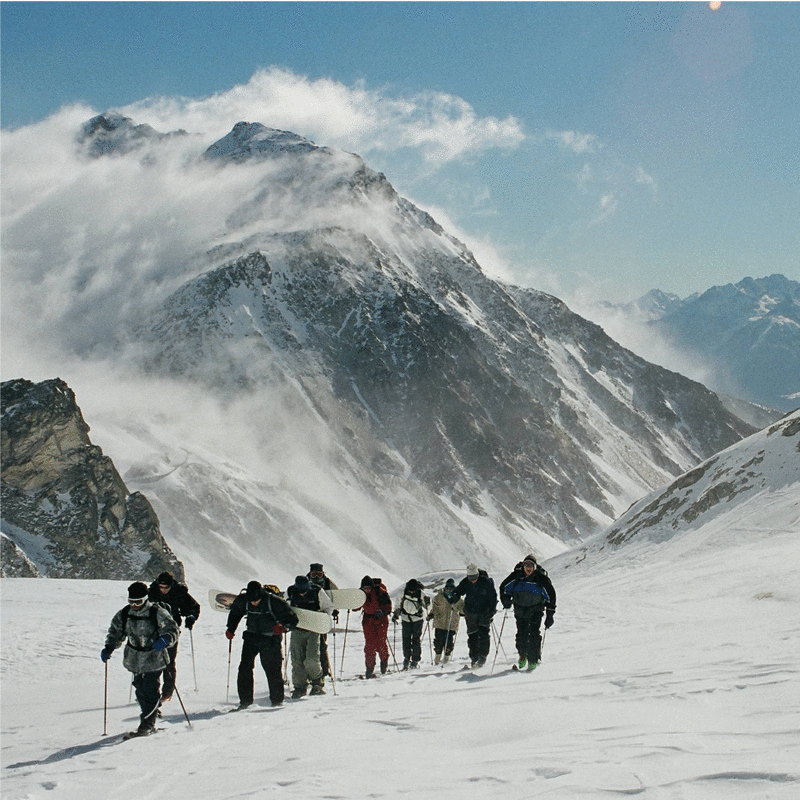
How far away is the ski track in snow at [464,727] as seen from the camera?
5301mm

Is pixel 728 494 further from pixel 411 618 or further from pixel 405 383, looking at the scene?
pixel 405 383

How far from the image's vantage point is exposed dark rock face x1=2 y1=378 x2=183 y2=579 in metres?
67.4

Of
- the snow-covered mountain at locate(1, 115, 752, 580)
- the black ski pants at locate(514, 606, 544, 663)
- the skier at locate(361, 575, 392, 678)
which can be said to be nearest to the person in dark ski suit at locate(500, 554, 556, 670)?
the black ski pants at locate(514, 606, 544, 663)

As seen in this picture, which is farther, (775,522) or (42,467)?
(42,467)

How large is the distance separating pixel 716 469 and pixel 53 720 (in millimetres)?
41349

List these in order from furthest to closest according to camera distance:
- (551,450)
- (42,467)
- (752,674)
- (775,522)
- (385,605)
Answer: (551,450) → (42,467) → (775,522) → (385,605) → (752,674)

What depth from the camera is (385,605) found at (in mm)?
14102

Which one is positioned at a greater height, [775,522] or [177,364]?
[177,364]

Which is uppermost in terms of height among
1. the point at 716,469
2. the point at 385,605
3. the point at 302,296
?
the point at 302,296

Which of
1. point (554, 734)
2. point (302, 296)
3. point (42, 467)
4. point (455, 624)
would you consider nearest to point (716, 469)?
point (455, 624)

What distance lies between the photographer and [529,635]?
12.1 meters

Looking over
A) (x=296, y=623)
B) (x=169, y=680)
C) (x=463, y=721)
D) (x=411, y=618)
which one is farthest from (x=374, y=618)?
(x=463, y=721)

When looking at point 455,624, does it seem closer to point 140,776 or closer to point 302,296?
point 140,776

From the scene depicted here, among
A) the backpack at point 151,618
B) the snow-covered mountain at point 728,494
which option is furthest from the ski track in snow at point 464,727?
the snow-covered mountain at point 728,494
